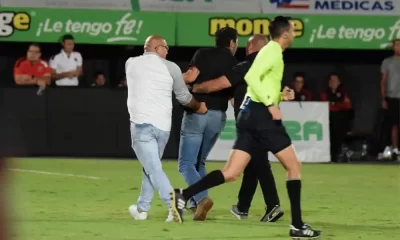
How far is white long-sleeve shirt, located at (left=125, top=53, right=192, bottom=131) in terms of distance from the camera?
9656mm

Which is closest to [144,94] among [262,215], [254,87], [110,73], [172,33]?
[254,87]

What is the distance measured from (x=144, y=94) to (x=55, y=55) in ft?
33.1

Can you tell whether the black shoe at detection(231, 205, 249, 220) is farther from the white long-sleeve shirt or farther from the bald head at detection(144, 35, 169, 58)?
the bald head at detection(144, 35, 169, 58)

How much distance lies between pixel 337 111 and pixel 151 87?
430 inches

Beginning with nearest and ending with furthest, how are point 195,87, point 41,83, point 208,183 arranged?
point 208,183
point 195,87
point 41,83

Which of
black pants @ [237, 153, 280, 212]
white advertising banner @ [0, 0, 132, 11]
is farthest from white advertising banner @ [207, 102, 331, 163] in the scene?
black pants @ [237, 153, 280, 212]

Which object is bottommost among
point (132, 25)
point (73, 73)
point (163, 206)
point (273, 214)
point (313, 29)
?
point (163, 206)

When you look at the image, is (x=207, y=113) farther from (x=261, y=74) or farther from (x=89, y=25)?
(x=89, y=25)

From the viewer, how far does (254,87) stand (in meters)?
8.59

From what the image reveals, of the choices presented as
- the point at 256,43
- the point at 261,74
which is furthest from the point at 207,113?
the point at 261,74

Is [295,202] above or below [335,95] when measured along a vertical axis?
below

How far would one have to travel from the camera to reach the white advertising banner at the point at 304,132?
19.1 metres

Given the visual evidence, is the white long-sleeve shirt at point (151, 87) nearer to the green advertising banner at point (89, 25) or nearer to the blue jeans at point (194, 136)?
the blue jeans at point (194, 136)

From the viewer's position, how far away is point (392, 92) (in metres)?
20.3
